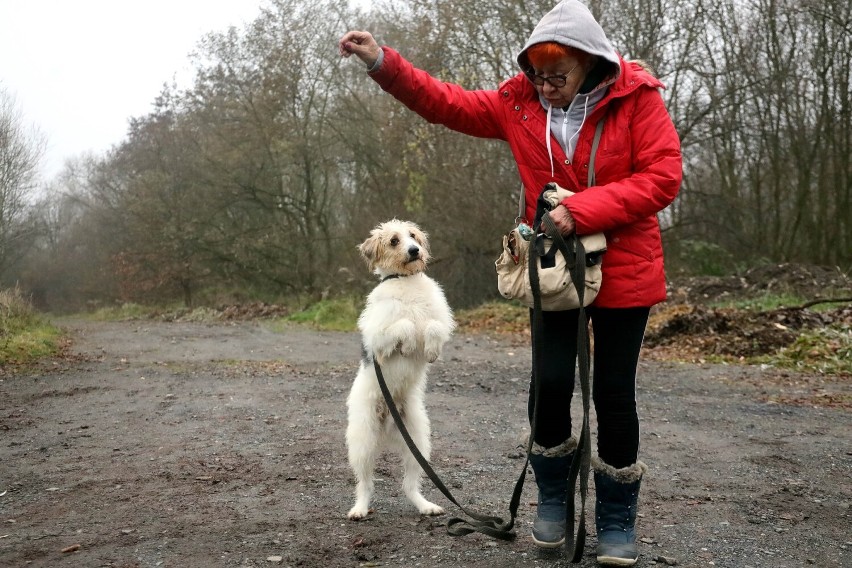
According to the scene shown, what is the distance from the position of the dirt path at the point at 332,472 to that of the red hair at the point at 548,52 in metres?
2.03

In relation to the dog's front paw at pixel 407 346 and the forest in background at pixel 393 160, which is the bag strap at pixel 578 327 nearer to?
the dog's front paw at pixel 407 346

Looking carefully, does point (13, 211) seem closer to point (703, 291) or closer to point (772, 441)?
point (703, 291)

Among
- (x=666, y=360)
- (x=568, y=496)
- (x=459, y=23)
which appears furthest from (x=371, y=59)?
(x=459, y=23)

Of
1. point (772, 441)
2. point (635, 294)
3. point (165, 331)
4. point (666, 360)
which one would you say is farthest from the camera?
point (165, 331)

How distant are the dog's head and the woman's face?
5.01 feet

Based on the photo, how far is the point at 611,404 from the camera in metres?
3.37

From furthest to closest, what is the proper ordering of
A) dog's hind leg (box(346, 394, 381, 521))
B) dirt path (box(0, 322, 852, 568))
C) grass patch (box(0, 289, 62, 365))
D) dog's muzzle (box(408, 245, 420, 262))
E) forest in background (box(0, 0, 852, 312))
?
1. forest in background (box(0, 0, 852, 312))
2. grass patch (box(0, 289, 62, 365))
3. dog's muzzle (box(408, 245, 420, 262))
4. dog's hind leg (box(346, 394, 381, 521))
5. dirt path (box(0, 322, 852, 568))

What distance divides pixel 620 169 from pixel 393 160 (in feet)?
62.0

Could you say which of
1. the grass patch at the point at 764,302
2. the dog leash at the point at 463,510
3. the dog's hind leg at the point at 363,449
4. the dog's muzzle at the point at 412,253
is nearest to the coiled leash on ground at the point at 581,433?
the dog leash at the point at 463,510

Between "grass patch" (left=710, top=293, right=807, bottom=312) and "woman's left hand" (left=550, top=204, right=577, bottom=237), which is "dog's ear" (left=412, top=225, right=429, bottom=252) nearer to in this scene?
"woman's left hand" (left=550, top=204, right=577, bottom=237)

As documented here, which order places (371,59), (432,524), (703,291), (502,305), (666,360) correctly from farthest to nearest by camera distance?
(502,305) → (703,291) → (666,360) → (432,524) → (371,59)

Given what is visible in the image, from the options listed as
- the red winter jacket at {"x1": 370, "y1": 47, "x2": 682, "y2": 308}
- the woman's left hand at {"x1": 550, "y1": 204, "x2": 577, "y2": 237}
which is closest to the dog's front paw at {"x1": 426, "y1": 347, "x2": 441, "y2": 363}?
→ the red winter jacket at {"x1": 370, "y1": 47, "x2": 682, "y2": 308}

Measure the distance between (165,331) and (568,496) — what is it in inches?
692

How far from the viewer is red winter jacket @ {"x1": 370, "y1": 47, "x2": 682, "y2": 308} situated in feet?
10.5
